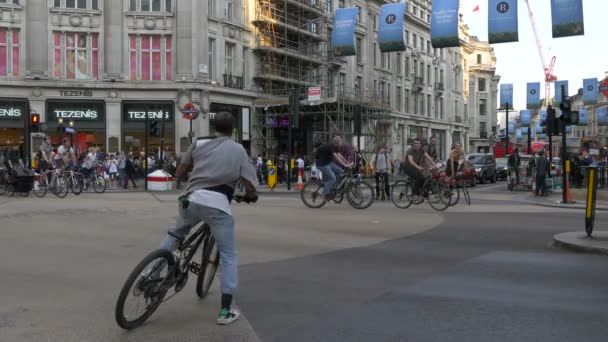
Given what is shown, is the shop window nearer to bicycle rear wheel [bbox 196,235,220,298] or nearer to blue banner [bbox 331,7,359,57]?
blue banner [bbox 331,7,359,57]

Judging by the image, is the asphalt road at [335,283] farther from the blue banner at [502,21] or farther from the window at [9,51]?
the window at [9,51]

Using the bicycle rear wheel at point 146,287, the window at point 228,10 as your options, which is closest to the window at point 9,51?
the window at point 228,10

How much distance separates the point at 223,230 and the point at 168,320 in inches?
35.7

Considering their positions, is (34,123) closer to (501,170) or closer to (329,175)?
(329,175)

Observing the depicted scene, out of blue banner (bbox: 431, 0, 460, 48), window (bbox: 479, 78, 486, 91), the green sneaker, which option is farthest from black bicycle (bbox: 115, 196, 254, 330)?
window (bbox: 479, 78, 486, 91)

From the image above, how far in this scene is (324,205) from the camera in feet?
52.6

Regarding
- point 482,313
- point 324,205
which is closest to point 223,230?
point 482,313

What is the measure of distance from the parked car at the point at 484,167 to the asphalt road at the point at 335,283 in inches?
914

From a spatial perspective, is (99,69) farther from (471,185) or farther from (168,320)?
Result: (168,320)

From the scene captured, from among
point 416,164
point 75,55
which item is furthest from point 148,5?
point 416,164

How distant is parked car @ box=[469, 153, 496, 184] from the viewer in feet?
114

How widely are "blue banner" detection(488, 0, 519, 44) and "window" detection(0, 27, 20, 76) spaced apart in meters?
25.5

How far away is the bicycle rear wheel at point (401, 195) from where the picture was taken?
51.7 ft

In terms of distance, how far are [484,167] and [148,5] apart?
836 inches
